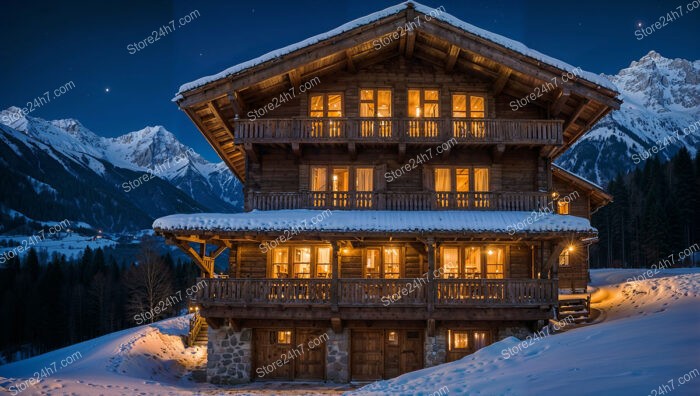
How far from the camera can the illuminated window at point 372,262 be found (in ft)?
67.8

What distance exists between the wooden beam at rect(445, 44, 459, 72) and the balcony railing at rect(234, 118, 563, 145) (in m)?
2.70

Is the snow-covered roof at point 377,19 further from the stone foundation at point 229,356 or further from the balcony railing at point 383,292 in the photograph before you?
the stone foundation at point 229,356

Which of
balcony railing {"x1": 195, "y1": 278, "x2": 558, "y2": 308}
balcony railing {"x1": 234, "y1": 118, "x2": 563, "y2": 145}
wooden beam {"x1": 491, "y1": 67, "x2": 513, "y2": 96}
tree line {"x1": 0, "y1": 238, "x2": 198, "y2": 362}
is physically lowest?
tree line {"x1": 0, "y1": 238, "x2": 198, "y2": 362}

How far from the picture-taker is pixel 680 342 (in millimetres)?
9188

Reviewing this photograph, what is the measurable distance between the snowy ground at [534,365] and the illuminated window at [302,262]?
14.6 ft

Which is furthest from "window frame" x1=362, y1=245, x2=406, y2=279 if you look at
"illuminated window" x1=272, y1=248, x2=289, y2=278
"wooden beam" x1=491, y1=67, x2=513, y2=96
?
"wooden beam" x1=491, y1=67, x2=513, y2=96

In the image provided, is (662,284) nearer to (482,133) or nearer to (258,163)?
(482,133)

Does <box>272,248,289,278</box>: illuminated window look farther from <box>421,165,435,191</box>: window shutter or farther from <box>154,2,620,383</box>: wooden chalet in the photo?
<box>421,165,435,191</box>: window shutter

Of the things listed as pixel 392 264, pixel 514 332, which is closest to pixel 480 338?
pixel 514 332

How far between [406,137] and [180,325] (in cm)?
1822

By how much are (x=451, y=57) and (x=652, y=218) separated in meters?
56.2

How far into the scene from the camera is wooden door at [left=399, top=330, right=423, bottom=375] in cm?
1977

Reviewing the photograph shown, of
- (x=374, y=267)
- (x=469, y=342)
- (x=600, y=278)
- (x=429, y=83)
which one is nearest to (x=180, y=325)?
(x=374, y=267)

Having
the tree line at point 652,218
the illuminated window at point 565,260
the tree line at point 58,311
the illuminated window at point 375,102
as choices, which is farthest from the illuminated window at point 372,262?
the tree line at point 652,218
